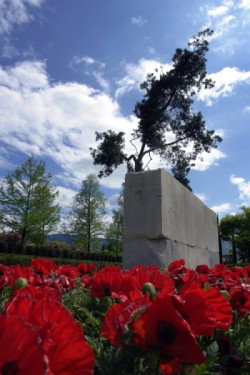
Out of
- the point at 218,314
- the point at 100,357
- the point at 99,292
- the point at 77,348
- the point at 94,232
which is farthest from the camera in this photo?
the point at 94,232

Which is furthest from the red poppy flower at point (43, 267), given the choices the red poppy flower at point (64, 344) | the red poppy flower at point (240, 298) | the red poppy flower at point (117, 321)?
the red poppy flower at point (64, 344)

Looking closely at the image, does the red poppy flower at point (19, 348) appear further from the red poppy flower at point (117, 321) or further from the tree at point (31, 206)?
the tree at point (31, 206)

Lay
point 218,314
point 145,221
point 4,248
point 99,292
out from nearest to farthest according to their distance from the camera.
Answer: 1. point 218,314
2. point 99,292
3. point 145,221
4. point 4,248

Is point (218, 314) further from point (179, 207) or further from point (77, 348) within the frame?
point (179, 207)

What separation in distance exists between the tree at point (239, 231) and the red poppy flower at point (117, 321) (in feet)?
113

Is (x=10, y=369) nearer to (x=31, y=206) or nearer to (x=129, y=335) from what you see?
(x=129, y=335)

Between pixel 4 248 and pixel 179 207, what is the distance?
15019mm

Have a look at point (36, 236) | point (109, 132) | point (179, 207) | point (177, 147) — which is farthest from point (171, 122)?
point (179, 207)

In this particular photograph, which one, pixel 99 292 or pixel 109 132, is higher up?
pixel 109 132

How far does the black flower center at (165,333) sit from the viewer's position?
69 centimetres

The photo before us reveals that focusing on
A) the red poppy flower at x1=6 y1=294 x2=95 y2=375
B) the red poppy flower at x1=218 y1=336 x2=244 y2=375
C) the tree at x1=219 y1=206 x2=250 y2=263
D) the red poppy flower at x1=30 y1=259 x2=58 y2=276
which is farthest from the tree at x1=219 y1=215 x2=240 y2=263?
the red poppy flower at x1=6 y1=294 x2=95 y2=375

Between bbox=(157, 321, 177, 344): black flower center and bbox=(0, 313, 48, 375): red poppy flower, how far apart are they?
33 cm

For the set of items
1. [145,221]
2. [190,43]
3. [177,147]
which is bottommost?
[145,221]

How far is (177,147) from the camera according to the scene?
24.0 metres
